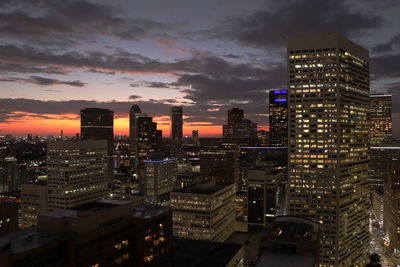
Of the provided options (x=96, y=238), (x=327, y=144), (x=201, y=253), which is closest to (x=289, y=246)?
(x=96, y=238)

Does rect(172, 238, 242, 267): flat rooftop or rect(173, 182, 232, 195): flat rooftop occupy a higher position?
rect(173, 182, 232, 195): flat rooftop

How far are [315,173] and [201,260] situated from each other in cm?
8193

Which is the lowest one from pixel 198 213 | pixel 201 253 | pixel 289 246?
pixel 201 253

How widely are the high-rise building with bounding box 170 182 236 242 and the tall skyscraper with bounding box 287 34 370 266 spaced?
3905 cm

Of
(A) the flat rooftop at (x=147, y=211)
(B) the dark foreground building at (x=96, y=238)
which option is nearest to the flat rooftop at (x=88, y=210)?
(B) the dark foreground building at (x=96, y=238)

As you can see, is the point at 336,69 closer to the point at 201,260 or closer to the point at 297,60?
the point at 297,60

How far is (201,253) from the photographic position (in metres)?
120

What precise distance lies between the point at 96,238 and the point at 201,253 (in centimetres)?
5839

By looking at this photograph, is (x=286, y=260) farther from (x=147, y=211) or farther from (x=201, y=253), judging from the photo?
(x=201, y=253)

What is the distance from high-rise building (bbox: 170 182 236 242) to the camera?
17188 centimetres

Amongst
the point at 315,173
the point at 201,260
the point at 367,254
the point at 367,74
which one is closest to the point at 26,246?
the point at 201,260

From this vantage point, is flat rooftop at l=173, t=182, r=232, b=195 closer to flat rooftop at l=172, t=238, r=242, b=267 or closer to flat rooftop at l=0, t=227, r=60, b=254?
flat rooftop at l=172, t=238, r=242, b=267

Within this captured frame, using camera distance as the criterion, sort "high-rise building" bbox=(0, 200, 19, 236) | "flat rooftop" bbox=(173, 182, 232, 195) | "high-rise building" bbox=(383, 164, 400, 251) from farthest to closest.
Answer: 1. "high-rise building" bbox=(0, 200, 19, 236)
2. "flat rooftop" bbox=(173, 182, 232, 195)
3. "high-rise building" bbox=(383, 164, 400, 251)

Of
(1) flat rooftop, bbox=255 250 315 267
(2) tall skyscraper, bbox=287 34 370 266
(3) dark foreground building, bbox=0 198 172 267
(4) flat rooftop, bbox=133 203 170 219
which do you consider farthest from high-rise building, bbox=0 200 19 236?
(1) flat rooftop, bbox=255 250 315 267
